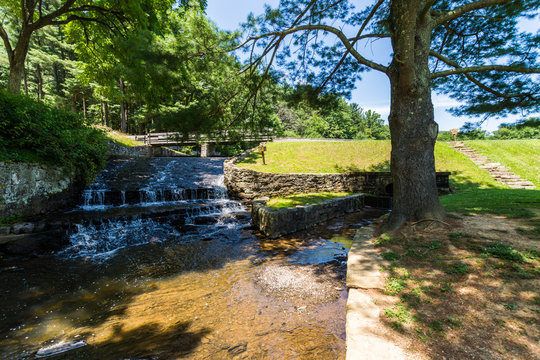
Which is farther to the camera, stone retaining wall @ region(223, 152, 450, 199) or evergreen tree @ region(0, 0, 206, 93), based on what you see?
stone retaining wall @ region(223, 152, 450, 199)

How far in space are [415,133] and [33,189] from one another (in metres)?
10.6

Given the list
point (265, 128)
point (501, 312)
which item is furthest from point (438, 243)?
point (265, 128)

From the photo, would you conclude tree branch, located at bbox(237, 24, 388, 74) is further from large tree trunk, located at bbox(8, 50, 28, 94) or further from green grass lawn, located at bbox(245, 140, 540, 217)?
large tree trunk, located at bbox(8, 50, 28, 94)

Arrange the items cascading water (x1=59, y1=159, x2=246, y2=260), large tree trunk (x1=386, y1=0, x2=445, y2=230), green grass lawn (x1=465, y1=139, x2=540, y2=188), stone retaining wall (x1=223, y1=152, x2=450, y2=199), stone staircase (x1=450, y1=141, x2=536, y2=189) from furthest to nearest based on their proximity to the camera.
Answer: green grass lawn (x1=465, y1=139, x2=540, y2=188) → stone retaining wall (x1=223, y1=152, x2=450, y2=199) → stone staircase (x1=450, y1=141, x2=536, y2=189) → cascading water (x1=59, y1=159, x2=246, y2=260) → large tree trunk (x1=386, y1=0, x2=445, y2=230)

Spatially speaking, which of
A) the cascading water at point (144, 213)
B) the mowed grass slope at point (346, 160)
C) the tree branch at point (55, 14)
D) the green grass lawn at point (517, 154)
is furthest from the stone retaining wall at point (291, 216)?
the tree branch at point (55, 14)

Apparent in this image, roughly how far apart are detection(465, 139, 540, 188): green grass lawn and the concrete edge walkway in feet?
44.5

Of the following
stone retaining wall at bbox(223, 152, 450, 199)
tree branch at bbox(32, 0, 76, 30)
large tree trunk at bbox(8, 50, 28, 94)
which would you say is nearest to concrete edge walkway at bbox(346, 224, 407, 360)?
stone retaining wall at bbox(223, 152, 450, 199)

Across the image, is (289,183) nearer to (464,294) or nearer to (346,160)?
(346,160)

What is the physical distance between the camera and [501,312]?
2055 mm

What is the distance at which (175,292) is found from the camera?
3852 millimetres

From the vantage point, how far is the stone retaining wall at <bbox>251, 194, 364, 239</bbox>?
22.3 ft

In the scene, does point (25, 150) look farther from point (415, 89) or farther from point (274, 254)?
point (415, 89)

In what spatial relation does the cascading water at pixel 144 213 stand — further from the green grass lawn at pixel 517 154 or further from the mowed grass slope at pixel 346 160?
the green grass lawn at pixel 517 154

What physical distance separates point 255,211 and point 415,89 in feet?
19.0
